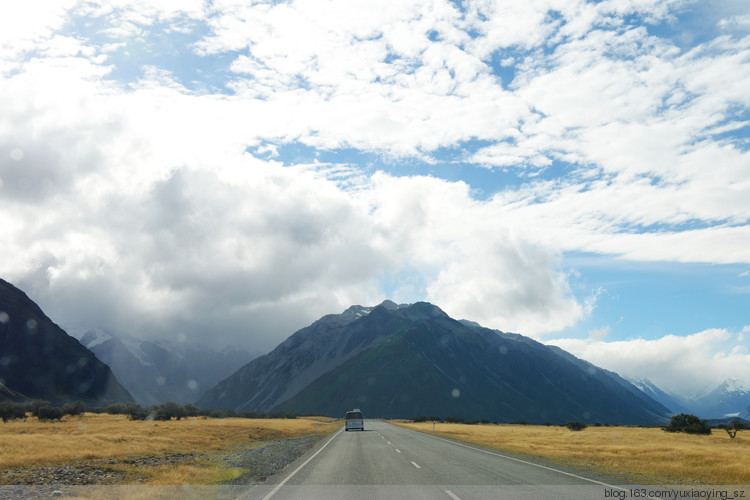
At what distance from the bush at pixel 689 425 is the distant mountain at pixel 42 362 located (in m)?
139

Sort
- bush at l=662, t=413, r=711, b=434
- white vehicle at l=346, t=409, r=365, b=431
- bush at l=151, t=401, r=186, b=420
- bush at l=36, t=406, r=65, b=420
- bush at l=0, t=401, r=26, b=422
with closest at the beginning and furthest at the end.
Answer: bush at l=0, t=401, r=26, b=422 → white vehicle at l=346, t=409, r=365, b=431 → bush at l=662, t=413, r=711, b=434 → bush at l=36, t=406, r=65, b=420 → bush at l=151, t=401, r=186, b=420

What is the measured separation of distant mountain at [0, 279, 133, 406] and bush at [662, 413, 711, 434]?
139 meters

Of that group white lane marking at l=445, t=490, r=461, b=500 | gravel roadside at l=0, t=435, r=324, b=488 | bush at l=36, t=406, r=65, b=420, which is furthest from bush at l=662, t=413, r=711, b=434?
bush at l=36, t=406, r=65, b=420

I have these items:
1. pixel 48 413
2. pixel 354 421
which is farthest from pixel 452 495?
pixel 48 413

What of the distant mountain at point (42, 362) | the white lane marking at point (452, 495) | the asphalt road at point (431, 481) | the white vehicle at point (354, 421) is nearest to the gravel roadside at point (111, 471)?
the asphalt road at point (431, 481)

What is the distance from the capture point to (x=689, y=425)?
211 feet

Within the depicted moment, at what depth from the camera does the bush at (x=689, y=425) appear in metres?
62.2

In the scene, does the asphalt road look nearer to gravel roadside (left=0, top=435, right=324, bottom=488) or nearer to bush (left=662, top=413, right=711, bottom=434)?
gravel roadside (left=0, top=435, right=324, bottom=488)

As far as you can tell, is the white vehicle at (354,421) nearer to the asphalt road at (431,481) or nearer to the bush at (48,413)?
the bush at (48,413)

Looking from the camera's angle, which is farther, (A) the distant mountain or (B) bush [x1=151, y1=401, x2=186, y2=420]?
(A) the distant mountain

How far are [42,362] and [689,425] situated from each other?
541 ft

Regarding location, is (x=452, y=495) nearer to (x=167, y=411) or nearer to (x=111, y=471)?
(x=111, y=471)

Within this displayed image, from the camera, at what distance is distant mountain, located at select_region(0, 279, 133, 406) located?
5551 inches

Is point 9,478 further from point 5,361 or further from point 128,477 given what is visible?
point 5,361
